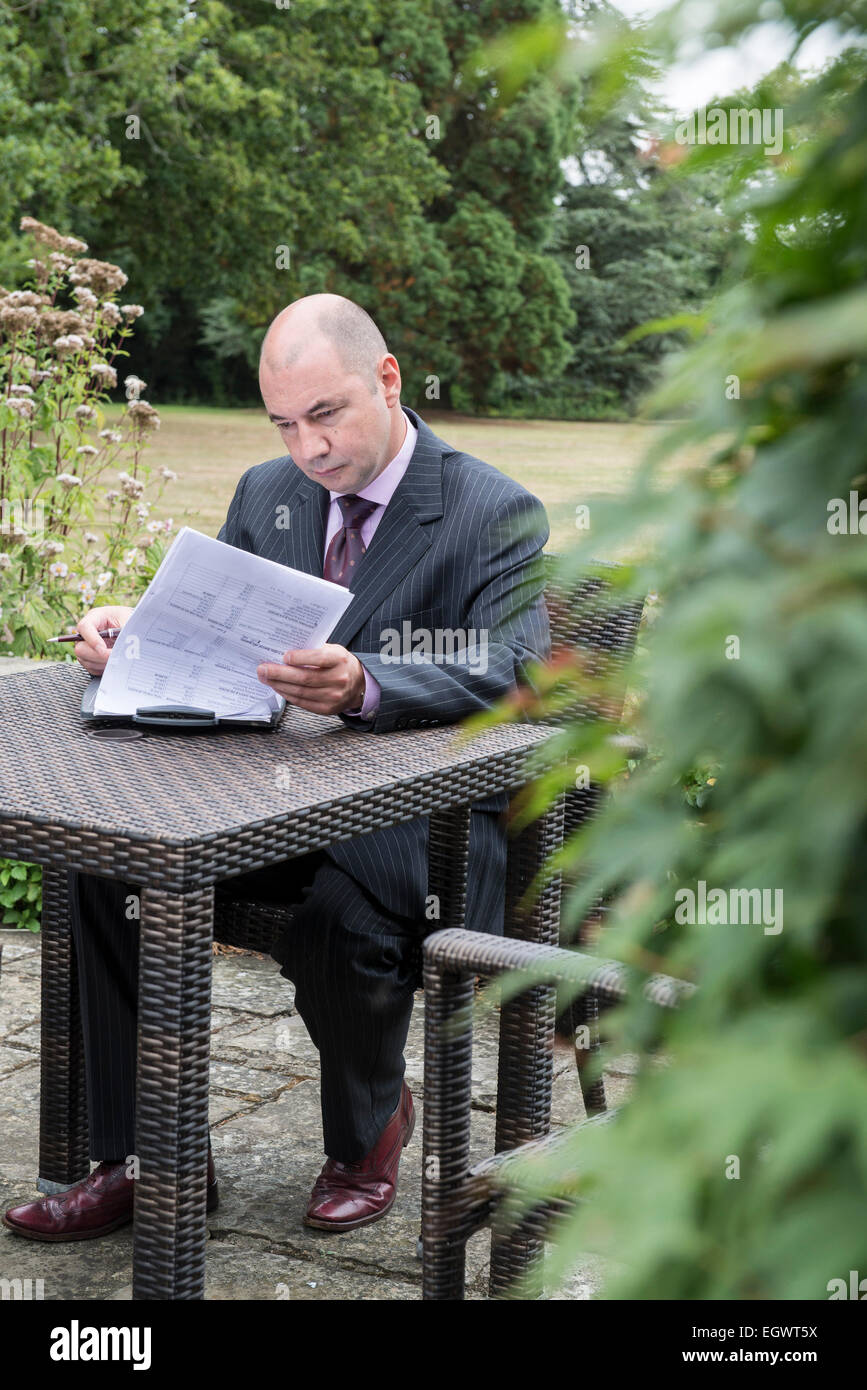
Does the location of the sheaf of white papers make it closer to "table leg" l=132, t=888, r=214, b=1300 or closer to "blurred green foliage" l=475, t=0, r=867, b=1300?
"table leg" l=132, t=888, r=214, b=1300

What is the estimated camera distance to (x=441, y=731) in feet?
7.95

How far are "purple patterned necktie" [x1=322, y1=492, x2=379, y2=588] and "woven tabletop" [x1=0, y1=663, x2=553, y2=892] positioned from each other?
1.23 ft

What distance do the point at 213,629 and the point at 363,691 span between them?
0.89 feet

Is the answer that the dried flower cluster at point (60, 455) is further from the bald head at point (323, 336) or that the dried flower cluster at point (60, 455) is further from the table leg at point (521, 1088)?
the table leg at point (521, 1088)

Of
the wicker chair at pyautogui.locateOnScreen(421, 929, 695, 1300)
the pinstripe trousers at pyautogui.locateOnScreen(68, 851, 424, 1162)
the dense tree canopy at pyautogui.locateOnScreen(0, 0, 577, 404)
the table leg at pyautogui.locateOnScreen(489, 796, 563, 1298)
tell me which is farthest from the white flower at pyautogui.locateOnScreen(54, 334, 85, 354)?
the wicker chair at pyautogui.locateOnScreen(421, 929, 695, 1300)

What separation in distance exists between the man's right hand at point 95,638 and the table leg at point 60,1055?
0.38 metres

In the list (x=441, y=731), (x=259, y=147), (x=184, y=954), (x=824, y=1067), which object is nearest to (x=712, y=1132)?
(x=824, y=1067)

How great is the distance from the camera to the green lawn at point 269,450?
1584 cm

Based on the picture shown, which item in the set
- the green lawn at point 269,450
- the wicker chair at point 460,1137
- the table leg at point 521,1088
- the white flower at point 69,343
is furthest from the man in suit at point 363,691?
the green lawn at point 269,450

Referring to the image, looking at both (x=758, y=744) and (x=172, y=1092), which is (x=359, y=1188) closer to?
(x=172, y=1092)

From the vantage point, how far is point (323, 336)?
263 centimetres

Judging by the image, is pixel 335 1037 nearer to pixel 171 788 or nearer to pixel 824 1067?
pixel 171 788

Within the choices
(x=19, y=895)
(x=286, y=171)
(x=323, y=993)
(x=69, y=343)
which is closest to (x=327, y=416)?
(x=323, y=993)
